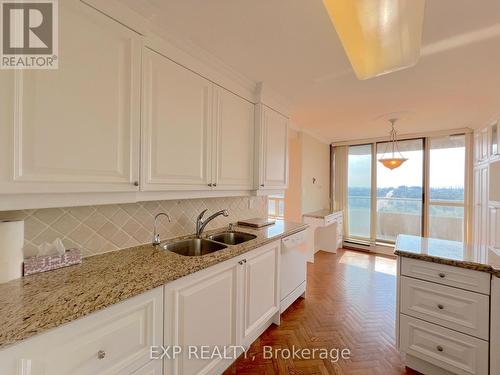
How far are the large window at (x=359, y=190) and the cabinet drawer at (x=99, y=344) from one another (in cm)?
488

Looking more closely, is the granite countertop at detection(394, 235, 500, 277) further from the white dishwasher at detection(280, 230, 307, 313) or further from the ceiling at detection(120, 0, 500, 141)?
the ceiling at detection(120, 0, 500, 141)

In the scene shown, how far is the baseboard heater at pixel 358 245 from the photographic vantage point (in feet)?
15.4

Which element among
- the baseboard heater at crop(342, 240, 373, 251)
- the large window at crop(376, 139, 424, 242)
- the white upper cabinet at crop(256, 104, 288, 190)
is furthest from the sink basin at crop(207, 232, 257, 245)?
the large window at crop(376, 139, 424, 242)

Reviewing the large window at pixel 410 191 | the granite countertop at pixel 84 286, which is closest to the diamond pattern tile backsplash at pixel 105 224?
the granite countertop at pixel 84 286

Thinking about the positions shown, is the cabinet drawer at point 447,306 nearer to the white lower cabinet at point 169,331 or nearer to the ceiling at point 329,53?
the white lower cabinet at point 169,331

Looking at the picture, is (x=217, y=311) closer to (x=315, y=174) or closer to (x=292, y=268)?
(x=292, y=268)

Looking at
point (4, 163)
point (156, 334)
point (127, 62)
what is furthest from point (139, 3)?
point (156, 334)

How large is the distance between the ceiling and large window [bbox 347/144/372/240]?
1.90 m

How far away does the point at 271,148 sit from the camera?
8.05 ft

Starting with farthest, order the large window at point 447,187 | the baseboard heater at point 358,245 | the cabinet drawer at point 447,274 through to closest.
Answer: the baseboard heater at point 358,245 < the large window at point 447,187 < the cabinet drawer at point 447,274

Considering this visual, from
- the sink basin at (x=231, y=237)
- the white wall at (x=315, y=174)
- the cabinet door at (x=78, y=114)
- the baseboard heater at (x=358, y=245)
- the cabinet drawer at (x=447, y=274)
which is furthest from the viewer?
the baseboard heater at (x=358, y=245)

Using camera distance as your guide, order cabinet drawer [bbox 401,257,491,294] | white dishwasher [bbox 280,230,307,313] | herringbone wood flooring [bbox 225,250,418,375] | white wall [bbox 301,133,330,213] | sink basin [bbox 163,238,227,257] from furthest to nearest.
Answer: white wall [bbox 301,133,330,213] → white dishwasher [bbox 280,230,307,313] → sink basin [bbox 163,238,227,257] → herringbone wood flooring [bbox 225,250,418,375] → cabinet drawer [bbox 401,257,491,294]

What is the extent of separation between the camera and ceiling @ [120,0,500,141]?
125cm

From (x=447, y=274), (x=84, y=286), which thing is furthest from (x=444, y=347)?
(x=84, y=286)
